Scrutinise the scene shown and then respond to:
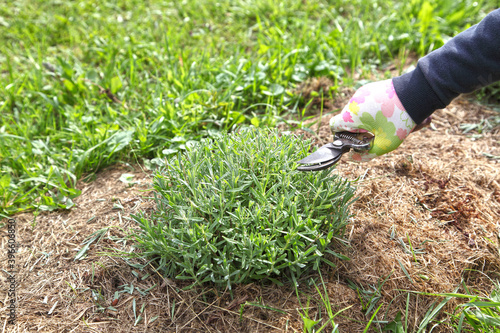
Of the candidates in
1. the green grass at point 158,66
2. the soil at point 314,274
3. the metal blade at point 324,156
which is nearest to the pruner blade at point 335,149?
the metal blade at point 324,156

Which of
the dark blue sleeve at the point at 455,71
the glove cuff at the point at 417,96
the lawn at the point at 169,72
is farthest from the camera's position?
the lawn at the point at 169,72

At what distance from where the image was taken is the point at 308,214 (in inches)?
67.5

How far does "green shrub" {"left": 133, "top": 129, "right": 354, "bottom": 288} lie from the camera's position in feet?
5.31

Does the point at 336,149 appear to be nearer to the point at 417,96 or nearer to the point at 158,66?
the point at 417,96

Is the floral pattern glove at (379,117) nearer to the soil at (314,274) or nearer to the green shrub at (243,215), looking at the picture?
the green shrub at (243,215)

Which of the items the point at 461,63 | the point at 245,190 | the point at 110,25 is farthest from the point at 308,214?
the point at 110,25

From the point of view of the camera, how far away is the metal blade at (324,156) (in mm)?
1656

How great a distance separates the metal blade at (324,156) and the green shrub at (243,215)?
121 mm

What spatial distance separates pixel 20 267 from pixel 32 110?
1.40 m

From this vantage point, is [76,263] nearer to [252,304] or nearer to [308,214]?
[252,304]

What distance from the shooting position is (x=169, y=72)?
2.97 metres

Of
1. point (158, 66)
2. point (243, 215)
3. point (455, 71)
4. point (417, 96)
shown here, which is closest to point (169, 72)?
point (158, 66)

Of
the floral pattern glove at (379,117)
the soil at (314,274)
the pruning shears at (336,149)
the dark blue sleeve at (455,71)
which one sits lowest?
the soil at (314,274)

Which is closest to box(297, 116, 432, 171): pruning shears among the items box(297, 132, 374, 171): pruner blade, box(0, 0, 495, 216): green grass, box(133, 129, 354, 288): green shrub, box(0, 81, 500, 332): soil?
box(297, 132, 374, 171): pruner blade
